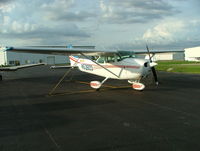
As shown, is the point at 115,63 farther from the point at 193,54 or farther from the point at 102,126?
the point at 193,54

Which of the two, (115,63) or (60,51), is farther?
(115,63)

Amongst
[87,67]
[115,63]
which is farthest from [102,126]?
[87,67]

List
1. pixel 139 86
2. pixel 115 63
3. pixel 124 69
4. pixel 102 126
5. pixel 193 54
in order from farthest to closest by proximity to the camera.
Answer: pixel 193 54, pixel 115 63, pixel 124 69, pixel 139 86, pixel 102 126

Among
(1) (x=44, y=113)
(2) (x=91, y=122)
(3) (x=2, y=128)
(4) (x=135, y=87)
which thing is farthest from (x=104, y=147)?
(4) (x=135, y=87)

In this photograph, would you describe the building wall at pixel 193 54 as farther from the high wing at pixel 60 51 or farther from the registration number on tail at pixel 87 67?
the high wing at pixel 60 51

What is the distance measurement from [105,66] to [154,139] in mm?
7973

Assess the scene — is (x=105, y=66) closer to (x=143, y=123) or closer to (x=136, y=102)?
(x=136, y=102)

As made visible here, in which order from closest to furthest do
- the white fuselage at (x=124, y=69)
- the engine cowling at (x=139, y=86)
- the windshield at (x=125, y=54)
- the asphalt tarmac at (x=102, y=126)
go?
the asphalt tarmac at (x=102, y=126) < the white fuselage at (x=124, y=69) < the engine cowling at (x=139, y=86) < the windshield at (x=125, y=54)

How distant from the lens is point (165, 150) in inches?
158

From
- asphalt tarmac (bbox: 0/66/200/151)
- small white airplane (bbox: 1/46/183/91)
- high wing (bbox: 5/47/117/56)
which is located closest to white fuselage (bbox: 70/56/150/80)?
small white airplane (bbox: 1/46/183/91)

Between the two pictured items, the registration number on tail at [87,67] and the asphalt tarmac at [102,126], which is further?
the registration number on tail at [87,67]

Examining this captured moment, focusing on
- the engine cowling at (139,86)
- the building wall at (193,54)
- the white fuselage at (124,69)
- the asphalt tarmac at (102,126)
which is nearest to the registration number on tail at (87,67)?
the white fuselage at (124,69)

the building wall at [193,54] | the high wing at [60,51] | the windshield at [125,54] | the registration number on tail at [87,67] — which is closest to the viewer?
the high wing at [60,51]

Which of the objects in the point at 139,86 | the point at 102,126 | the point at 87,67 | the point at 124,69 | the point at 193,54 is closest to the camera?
the point at 102,126
